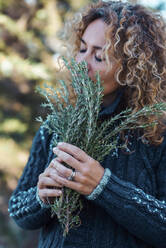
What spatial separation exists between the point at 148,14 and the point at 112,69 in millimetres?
338

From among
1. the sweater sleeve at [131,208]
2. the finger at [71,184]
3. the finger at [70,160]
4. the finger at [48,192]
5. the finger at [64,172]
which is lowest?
the sweater sleeve at [131,208]

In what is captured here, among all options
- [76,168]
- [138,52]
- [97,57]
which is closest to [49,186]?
[76,168]

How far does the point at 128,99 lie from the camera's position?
4.57 feet

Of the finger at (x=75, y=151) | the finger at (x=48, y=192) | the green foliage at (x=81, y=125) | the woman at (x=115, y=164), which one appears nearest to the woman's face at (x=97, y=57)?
the woman at (x=115, y=164)

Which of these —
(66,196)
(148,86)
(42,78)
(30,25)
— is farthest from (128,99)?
(30,25)

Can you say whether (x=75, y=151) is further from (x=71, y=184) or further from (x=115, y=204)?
(x=115, y=204)

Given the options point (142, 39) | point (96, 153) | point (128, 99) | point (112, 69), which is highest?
point (142, 39)

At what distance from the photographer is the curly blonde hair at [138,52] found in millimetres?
1309

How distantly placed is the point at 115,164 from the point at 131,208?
0.23 meters

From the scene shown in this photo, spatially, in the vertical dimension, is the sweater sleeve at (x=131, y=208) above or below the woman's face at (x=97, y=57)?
below

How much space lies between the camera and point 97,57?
4.25 feet

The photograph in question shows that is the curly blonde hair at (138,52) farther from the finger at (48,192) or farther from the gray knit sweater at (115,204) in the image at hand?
the finger at (48,192)

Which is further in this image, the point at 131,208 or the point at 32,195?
the point at 32,195

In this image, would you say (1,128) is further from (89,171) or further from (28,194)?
(89,171)
